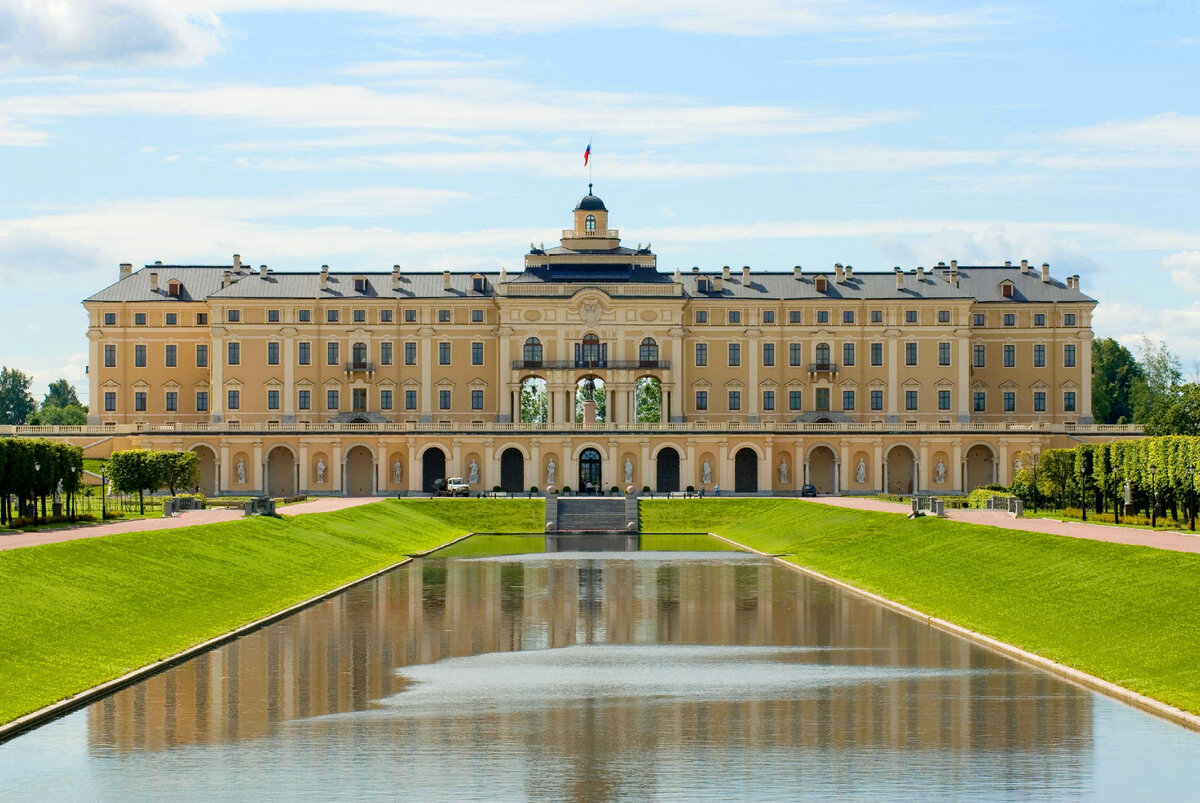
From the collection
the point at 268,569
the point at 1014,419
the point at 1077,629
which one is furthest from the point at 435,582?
the point at 1014,419

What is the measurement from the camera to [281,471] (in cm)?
10519

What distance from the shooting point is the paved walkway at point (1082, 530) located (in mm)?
43031

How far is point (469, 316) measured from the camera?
113m

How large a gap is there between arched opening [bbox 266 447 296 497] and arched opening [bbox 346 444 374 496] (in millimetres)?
3692

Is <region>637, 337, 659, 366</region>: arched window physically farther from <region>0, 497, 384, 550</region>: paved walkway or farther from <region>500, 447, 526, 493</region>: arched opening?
<region>0, 497, 384, 550</region>: paved walkway

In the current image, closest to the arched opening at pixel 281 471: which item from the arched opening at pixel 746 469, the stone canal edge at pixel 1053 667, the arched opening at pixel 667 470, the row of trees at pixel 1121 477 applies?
the arched opening at pixel 667 470

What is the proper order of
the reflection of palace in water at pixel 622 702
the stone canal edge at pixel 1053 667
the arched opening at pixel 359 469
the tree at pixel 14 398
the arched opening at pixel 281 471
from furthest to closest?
1. the tree at pixel 14 398
2. the arched opening at pixel 359 469
3. the arched opening at pixel 281 471
4. the stone canal edge at pixel 1053 667
5. the reflection of palace in water at pixel 622 702

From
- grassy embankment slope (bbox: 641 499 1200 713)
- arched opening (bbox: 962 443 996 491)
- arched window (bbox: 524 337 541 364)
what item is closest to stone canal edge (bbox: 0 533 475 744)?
grassy embankment slope (bbox: 641 499 1200 713)

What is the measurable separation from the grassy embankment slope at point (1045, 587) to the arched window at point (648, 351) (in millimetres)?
45110

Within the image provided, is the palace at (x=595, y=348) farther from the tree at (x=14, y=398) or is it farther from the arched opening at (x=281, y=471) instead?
the tree at (x=14, y=398)

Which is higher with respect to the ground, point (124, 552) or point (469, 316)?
point (469, 316)

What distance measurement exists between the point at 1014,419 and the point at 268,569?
256 ft

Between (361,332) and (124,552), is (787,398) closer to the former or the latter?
(361,332)

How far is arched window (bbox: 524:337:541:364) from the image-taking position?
110 m
